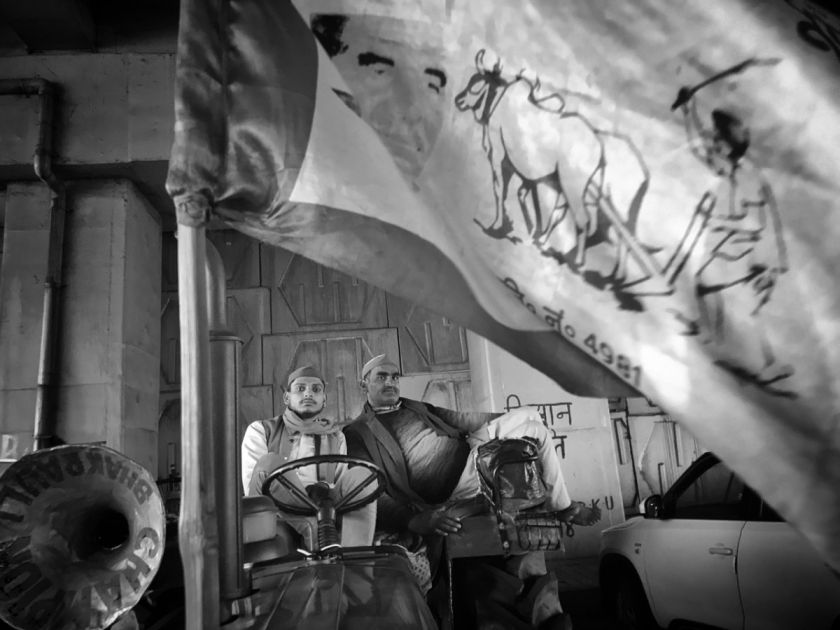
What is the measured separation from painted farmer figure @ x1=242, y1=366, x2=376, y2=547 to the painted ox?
3.75 metres

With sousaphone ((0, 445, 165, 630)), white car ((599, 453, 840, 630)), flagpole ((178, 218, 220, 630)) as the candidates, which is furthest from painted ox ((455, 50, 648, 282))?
white car ((599, 453, 840, 630))

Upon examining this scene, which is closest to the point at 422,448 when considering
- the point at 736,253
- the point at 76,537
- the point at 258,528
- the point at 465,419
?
the point at 465,419

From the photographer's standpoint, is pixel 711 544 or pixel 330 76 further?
pixel 711 544

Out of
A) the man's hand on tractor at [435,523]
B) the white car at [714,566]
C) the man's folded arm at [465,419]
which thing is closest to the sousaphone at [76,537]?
the white car at [714,566]

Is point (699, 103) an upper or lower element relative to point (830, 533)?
upper

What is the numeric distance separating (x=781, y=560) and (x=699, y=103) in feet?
10.0

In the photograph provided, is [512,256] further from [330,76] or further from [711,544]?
[711,544]

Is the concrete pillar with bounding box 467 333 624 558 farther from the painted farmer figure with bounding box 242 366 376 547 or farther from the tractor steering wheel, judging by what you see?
the tractor steering wheel

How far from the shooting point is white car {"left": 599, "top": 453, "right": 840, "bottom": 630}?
2818 millimetres

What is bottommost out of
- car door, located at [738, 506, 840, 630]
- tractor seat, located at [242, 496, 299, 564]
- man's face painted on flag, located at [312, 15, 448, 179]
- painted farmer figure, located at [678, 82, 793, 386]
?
car door, located at [738, 506, 840, 630]

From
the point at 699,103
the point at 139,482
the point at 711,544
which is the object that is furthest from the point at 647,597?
the point at 699,103

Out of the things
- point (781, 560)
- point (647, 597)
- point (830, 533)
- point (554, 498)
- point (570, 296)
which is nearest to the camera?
point (830, 533)

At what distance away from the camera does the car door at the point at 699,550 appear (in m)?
3.25

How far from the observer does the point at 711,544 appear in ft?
11.1
